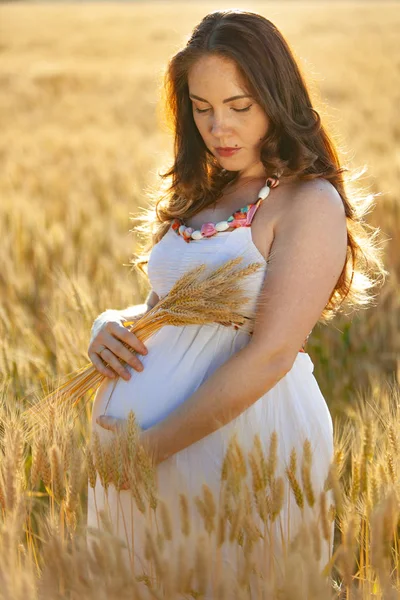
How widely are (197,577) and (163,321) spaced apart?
705mm

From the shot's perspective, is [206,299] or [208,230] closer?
[206,299]

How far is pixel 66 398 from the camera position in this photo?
1.84m

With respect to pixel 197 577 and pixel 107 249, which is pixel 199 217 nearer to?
pixel 197 577

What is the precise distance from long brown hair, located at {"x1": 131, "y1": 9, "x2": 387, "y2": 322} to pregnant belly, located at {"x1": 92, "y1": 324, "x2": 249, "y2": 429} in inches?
13.3

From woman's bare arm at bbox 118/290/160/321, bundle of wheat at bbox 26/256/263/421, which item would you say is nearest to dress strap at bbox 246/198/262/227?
bundle of wheat at bbox 26/256/263/421

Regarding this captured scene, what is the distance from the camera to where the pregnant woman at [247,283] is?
1.66 meters

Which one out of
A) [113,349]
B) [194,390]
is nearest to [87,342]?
[113,349]

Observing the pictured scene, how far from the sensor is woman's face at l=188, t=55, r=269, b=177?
1757mm

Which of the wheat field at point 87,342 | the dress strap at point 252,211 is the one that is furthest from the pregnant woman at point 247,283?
the wheat field at point 87,342

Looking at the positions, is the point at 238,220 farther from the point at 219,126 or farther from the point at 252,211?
the point at 219,126

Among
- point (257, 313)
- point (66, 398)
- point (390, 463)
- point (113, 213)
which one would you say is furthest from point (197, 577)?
point (113, 213)

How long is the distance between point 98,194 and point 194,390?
416 centimetres

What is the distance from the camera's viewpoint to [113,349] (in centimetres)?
187

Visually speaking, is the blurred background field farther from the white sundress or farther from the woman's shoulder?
the white sundress
